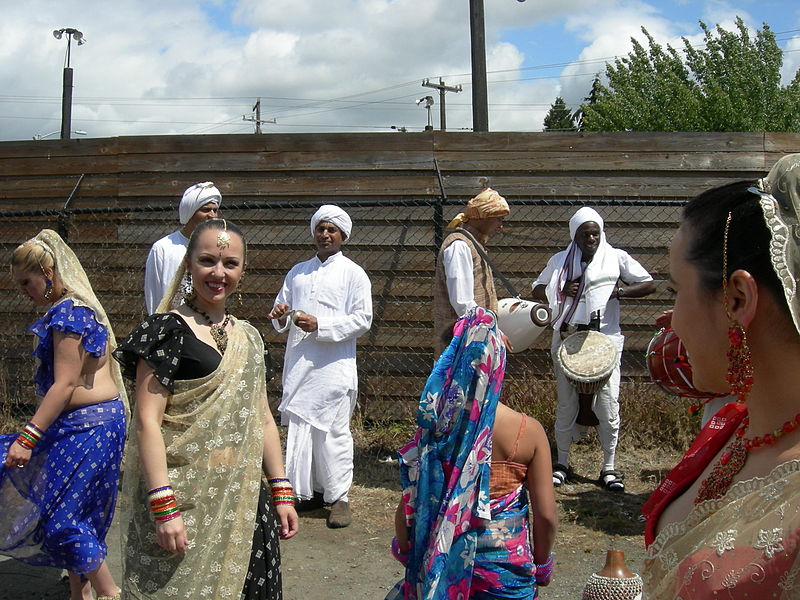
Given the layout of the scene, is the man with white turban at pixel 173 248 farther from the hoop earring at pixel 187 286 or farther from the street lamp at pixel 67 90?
the street lamp at pixel 67 90

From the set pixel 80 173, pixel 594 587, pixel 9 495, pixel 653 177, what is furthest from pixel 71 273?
pixel 653 177

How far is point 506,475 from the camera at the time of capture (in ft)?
9.02

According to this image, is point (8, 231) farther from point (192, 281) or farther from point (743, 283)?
point (743, 283)

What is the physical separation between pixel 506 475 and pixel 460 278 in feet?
8.92

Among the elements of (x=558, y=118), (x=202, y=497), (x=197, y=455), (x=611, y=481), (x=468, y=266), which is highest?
(x=558, y=118)

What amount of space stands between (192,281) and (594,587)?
172cm

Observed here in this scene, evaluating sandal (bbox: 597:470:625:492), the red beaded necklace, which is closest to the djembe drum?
sandal (bbox: 597:470:625:492)

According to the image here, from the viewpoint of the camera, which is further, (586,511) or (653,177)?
(653,177)

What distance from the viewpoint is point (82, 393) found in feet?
12.4

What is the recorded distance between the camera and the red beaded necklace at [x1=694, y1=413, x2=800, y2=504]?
1337mm

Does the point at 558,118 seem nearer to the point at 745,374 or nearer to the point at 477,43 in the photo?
the point at 477,43

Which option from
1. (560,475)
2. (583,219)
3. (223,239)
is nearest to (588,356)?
(560,475)

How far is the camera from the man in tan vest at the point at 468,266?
538 centimetres

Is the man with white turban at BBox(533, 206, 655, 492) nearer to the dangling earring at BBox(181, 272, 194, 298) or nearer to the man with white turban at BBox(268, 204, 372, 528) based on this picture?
the man with white turban at BBox(268, 204, 372, 528)
